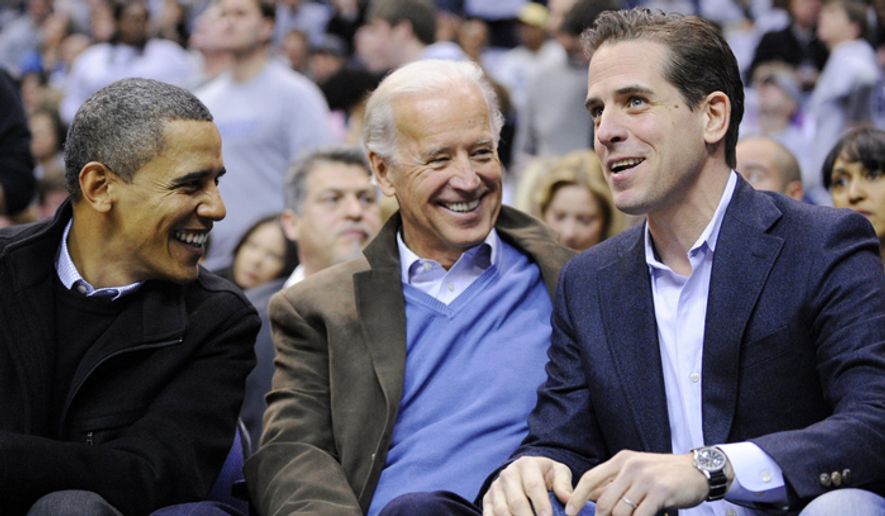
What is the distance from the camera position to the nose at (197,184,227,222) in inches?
151

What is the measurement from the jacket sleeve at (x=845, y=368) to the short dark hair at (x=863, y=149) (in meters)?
1.37

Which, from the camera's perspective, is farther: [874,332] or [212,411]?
[212,411]

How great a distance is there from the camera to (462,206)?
13.5ft

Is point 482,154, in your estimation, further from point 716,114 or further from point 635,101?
point 716,114

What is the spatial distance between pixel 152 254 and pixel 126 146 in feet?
0.98

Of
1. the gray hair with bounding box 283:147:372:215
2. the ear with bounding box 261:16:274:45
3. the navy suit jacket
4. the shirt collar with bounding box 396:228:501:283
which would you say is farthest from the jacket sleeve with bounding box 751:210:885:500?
the ear with bounding box 261:16:274:45

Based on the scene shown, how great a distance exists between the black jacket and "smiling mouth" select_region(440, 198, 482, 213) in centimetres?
68

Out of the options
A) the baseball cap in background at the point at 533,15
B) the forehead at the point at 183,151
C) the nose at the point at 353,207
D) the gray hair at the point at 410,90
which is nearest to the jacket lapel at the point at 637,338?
the gray hair at the point at 410,90

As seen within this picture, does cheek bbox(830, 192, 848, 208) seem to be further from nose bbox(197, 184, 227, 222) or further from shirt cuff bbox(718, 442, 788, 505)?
nose bbox(197, 184, 227, 222)

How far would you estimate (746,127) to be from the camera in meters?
10.1

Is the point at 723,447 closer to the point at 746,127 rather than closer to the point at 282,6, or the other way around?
the point at 746,127

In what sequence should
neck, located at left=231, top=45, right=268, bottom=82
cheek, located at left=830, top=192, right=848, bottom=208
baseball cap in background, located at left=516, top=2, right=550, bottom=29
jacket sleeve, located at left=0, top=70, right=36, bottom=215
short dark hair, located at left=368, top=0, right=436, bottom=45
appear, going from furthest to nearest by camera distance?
baseball cap in background, located at left=516, top=2, right=550, bottom=29 < short dark hair, located at left=368, top=0, right=436, bottom=45 < neck, located at left=231, top=45, right=268, bottom=82 < jacket sleeve, located at left=0, top=70, right=36, bottom=215 < cheek, located at left=830, top=192, right=848, bottom=208

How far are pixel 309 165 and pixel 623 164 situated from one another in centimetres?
286

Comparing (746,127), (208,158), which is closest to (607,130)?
(208,158)
